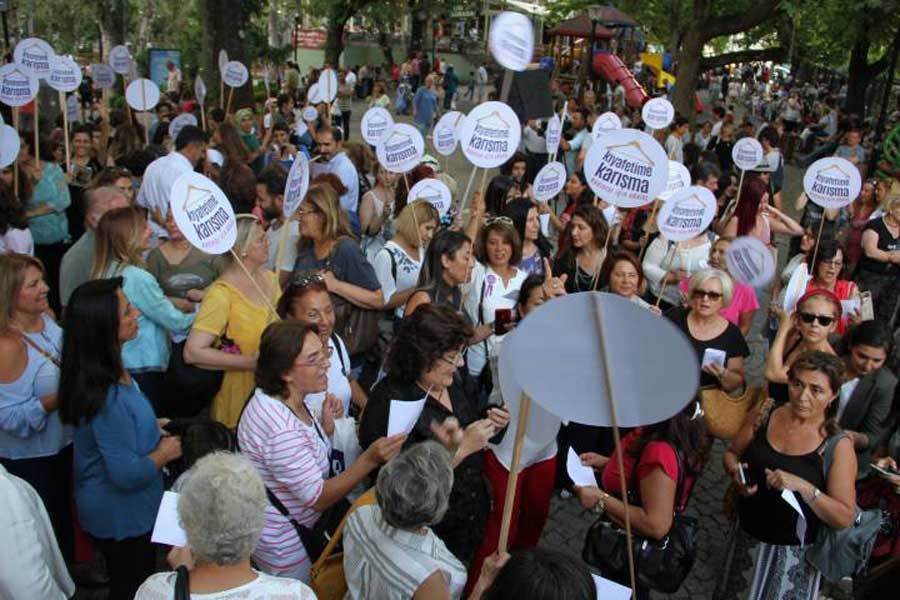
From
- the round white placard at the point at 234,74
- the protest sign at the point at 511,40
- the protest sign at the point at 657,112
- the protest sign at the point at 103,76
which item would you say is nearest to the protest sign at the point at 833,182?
the protest sign at the point at 511,40

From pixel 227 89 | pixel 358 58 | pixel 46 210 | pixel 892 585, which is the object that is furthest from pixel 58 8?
pixel 892 585

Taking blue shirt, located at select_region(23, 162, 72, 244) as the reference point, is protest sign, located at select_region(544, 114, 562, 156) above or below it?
above

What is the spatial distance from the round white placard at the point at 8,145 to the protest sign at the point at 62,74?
2348 mm

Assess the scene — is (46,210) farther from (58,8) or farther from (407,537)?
(58,8)

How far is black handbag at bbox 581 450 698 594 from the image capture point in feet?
9.82

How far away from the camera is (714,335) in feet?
14.4

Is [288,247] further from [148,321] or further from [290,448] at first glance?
[290,448]

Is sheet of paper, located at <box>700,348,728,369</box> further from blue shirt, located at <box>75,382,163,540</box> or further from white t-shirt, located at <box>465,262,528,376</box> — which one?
blue shirt, located at <box>75,382,163,540</box>

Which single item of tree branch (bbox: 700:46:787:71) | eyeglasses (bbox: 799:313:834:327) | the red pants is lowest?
the red pants

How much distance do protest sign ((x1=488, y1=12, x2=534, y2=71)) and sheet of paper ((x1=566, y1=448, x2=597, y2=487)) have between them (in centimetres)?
356

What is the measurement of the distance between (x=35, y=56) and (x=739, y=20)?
49.5 feet

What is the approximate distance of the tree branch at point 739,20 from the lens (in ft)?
54.2

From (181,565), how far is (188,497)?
21 centimetres

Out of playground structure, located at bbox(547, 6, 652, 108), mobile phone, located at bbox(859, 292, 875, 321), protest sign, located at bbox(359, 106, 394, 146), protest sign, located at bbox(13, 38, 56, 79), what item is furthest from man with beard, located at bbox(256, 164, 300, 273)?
playground structure, located at bbox(547, 6, 652, 108)
